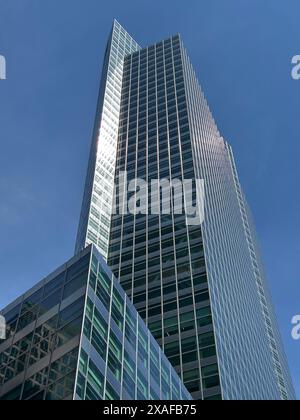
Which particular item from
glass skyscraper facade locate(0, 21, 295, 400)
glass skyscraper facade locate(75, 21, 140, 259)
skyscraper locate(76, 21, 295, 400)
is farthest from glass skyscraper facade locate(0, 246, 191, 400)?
glass skyscraper facade locate(75, 21, 140, 259)

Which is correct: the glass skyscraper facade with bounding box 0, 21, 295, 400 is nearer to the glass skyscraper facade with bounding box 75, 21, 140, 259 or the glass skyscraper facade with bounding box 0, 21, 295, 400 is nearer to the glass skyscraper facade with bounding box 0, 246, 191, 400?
the glass skyscraper facade with bounding box 0, 246, 191, 400

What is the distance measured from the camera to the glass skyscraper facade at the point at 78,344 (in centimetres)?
3378

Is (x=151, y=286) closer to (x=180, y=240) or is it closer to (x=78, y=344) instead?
(x=180, y=240)

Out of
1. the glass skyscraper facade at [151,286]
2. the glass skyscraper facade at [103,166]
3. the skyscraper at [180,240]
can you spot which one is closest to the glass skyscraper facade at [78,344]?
the glass skyscraper facade at [151,286]

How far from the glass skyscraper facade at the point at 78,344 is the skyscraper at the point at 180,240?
3203 centimetres

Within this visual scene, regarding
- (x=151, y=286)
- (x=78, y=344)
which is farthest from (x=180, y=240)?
(x=78, y=344)

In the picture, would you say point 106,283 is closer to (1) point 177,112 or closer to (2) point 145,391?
(2) point 145,391

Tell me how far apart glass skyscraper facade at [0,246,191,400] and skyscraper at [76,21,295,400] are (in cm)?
3203

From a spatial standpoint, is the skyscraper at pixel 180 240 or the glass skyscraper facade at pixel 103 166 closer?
the skyscraper at pixel 180 240

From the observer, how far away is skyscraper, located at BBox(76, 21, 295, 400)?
8156 cm

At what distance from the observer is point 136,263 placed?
99.7m

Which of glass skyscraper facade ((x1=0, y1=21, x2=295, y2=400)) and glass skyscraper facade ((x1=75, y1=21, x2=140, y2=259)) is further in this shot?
glass skyscraper facade ((x1=75, y1=21, x2=140, y2=259))

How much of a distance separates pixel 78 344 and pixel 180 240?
65.6m

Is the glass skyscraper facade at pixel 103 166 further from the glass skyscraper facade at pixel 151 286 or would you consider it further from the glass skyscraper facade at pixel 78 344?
the glass skyscraper facade at pixel 78 344
